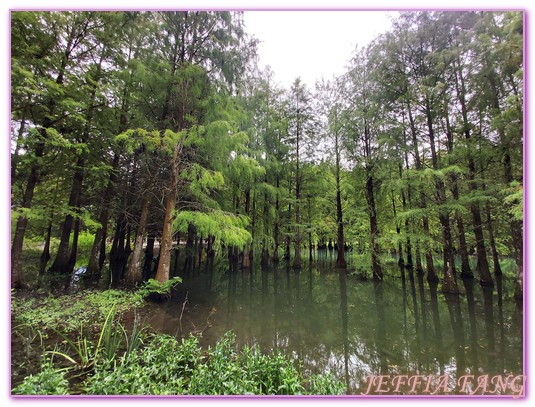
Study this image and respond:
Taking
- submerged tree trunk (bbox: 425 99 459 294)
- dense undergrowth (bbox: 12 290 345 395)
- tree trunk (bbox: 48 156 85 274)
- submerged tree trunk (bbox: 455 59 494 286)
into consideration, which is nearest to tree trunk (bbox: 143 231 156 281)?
tree trunk (bbox: 48 156 85 274)

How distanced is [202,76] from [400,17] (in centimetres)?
881

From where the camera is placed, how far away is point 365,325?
594cm

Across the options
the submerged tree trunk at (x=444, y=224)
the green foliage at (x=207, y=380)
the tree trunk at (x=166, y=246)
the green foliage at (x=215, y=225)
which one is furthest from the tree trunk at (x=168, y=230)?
the submerged tree trunk at (x=444, y=224)

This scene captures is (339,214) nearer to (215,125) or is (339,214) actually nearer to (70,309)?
(215,125)

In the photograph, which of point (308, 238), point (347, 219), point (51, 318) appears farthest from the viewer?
point (308, 238)

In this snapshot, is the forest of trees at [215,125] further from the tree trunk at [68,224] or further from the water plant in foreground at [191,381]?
the water plant in foreground at [191,381]

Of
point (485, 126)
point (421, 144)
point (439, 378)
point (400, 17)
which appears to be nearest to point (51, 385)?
point (439, 378)

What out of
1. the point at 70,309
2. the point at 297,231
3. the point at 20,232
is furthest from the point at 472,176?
the point at 20,232

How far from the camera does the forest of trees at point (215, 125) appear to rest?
6.18m

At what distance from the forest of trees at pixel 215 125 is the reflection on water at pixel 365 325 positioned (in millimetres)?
1786

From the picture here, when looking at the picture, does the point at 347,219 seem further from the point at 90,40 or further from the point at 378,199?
the point at 90,40

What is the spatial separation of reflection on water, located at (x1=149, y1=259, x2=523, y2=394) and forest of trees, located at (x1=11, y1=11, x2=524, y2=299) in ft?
5.86

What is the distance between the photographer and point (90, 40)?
24.6 ft

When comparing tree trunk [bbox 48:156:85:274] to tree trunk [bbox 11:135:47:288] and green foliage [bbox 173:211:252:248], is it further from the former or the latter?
green foliage [bbox 173:211:252:248]
